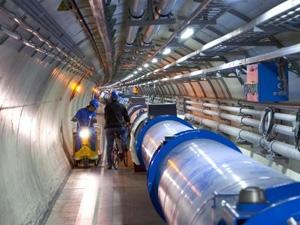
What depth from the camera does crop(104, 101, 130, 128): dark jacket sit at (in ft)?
34.6

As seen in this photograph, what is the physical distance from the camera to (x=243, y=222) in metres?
1.92

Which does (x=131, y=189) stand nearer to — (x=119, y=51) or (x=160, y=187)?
(x=160, y=187)

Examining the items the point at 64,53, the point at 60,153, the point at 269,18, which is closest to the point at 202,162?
the point at 269,18

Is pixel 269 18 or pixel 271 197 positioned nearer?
pixel 271 197

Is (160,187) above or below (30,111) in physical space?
below

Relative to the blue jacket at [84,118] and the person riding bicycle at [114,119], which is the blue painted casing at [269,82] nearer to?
the person riding bicycle at [114,119]

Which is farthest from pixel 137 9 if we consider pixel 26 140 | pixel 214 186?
pixel 214 186

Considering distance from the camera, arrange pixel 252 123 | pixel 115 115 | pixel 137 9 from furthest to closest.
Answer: pixel 115 115 → pixel 252 123 → pixel 137 9

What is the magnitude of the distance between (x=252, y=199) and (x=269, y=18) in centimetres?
329

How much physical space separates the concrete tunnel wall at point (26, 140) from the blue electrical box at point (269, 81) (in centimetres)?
276

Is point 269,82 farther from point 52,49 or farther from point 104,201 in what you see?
point 104,201

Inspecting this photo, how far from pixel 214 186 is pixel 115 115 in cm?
783

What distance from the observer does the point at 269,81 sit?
648cm

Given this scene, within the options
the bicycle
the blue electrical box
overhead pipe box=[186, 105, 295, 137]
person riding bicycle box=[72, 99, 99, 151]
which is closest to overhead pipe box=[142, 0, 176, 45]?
the blue electrical box
